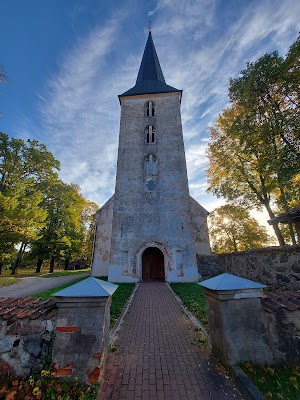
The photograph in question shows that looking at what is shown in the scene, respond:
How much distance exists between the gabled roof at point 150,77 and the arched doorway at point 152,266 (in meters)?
15.7

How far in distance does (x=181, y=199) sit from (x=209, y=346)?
11.9 metres

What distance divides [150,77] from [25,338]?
86.4ft

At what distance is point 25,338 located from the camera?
284cm

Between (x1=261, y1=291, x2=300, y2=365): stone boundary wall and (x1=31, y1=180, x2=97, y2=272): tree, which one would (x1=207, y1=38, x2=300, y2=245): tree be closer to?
(x1=261, y1=291, x2=300, y2=365): stone boundary wall

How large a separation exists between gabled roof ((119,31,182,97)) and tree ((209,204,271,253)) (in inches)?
624

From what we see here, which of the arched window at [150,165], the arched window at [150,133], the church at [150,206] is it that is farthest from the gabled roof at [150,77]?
the arched window at [150,165]

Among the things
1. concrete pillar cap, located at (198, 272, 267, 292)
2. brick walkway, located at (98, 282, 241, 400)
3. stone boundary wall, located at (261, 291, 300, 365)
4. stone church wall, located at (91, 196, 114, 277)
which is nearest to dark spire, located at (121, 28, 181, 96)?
stone church wall, located at (91, 196, 114, 277)

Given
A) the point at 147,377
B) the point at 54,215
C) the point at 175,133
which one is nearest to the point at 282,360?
the point at 147,377

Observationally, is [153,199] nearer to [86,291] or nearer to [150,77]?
[86,291]

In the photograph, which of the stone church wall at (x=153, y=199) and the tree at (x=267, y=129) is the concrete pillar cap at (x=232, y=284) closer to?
the tree at (x=267, y=129)

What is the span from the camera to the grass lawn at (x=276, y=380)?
239 cm

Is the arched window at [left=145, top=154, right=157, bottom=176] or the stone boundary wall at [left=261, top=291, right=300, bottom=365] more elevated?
the arched window at [left=145, top=154, right=157, bottom=176]

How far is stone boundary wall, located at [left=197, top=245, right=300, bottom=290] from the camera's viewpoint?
6.62 m

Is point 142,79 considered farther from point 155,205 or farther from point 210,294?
point 210,294
